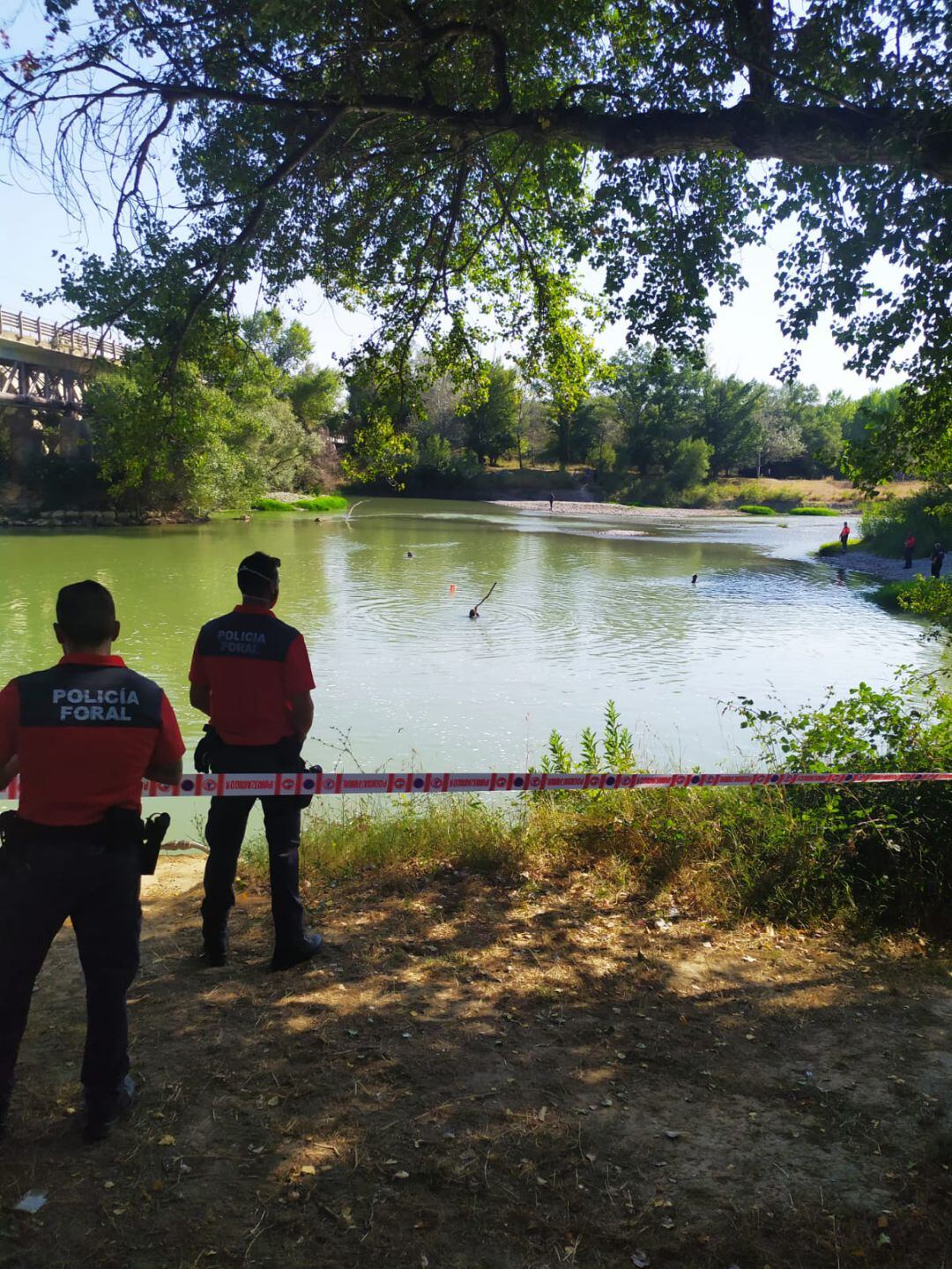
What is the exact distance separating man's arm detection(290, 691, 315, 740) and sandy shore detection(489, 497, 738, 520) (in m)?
63.6

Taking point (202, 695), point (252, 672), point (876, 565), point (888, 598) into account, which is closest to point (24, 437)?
point (888, 598)

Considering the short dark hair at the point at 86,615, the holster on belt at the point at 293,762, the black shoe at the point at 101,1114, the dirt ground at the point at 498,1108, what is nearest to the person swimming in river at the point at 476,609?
the dirt ground at the point at 498,1108

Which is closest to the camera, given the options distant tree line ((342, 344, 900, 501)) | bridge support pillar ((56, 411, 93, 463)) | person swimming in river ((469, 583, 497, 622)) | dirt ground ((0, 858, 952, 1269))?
dirt ground ((0, 858, 952, 1269))

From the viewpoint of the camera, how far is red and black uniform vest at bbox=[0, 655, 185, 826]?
9.48 ft

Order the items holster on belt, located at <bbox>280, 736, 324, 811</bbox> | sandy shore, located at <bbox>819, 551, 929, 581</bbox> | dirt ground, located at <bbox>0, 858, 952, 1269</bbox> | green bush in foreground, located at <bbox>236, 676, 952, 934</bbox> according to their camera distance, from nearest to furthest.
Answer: dirt ground, located at <bbox>0, 858, 952, 1269</bbox> < holster on belt, located at <bbox>280, 736, 324, 811</bbox> < green bush in foreground, located at <bbox>236, 676, 952, 934</bbox> < sandy shore, located at <bbox>819, 551, 929, 581</bbox>

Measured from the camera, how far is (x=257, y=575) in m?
4.13

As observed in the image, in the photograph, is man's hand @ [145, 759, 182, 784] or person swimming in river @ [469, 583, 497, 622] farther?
person swimming in river @ [469, 583, 497, 622]

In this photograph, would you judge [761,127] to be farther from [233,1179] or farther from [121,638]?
[121,638]

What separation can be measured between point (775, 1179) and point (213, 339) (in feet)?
25.0

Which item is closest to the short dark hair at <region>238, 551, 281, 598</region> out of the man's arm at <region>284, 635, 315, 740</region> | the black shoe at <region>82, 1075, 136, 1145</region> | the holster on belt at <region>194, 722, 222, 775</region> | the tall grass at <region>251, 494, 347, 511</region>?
the man's arm at <region>284, 635, 315, 740</region>

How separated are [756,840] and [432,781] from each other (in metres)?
2.54

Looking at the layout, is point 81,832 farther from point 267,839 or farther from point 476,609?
point 476,609

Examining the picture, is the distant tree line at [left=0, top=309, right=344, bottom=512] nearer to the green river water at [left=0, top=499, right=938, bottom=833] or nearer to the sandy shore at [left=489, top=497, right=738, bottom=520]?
the green river water at [left=0, top=499, right=938, bottom=833]

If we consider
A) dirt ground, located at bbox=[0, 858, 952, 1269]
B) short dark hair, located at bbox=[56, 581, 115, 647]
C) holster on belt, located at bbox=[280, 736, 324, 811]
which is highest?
short dark hair, located at bbox=[56, 581, 115, 647]
